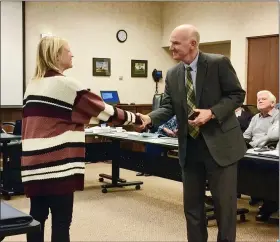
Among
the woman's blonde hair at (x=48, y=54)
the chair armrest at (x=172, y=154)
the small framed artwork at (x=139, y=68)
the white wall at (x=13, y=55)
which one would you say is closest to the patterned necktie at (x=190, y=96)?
the woman's blonde hair at (x=48, y=54)

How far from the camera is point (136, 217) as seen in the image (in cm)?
461

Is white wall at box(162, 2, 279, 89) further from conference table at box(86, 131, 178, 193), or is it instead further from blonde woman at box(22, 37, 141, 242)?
blonde woman at box(22, 37, 141, 242)

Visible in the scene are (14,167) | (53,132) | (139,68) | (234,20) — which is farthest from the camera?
(139,68)

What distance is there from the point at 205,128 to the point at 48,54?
3.07 ft

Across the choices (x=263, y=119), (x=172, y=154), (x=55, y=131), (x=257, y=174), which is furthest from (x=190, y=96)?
(x=172, y=154)

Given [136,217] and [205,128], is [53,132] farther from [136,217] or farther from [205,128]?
[136,217]

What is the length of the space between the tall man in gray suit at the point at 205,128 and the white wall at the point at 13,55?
5983mm

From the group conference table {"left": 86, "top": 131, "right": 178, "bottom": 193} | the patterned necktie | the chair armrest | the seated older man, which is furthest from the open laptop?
the chair armrest

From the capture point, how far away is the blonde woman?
232 centimetres

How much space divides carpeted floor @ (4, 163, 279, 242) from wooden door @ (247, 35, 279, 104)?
2.98m

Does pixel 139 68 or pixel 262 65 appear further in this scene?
pixel 139 68

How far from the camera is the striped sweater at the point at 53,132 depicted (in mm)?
2322

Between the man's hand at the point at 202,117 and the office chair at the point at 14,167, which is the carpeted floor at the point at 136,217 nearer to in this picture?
the office chair at the point at 14,167

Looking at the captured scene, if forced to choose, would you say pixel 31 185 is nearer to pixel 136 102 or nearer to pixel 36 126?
pixel 36 126
